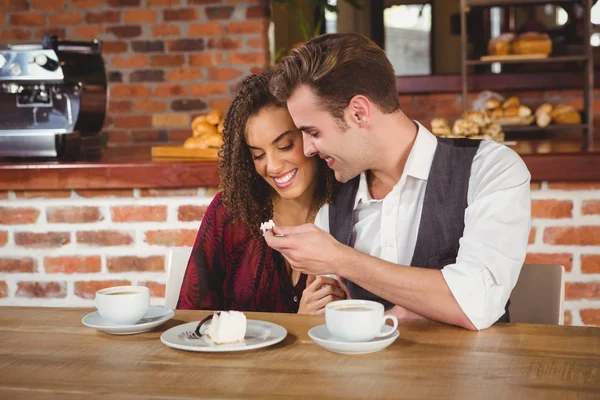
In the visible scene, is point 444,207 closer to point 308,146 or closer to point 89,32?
point 308,146

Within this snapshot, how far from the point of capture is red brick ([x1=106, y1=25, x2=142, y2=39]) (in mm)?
4387

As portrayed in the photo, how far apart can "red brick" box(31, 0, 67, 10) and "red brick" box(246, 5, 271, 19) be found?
1.04 metres

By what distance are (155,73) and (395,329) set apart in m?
3.38

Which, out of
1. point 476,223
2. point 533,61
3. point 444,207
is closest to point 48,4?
point 533,61

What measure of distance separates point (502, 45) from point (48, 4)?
2.50 metres

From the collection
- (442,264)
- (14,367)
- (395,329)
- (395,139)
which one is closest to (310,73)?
(395,139)

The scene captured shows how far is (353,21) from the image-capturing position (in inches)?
277

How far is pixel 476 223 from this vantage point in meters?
1.59

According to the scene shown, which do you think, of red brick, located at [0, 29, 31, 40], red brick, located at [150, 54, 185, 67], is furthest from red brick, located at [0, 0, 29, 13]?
red brick, located at [150, 54, 185, 67]

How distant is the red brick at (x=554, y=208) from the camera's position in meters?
2.38

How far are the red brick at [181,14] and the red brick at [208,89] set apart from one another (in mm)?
359

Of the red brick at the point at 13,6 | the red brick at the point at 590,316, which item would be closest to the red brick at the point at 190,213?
the red brick at the point at 590,316

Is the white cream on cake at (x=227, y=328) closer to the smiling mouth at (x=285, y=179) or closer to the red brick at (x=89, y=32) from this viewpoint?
the smiling mouth at (x=285, y=179)

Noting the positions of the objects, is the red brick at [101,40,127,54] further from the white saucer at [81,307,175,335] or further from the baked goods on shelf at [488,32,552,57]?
the white saucer at [81,307,175,335]
